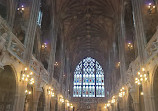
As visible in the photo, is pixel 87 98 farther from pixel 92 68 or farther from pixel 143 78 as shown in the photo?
pixel 143 78

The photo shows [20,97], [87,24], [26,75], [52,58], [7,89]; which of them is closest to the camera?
[20,97]

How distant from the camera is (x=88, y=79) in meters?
43.1

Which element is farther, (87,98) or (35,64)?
(87,98)

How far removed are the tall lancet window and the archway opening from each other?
30.0 metres

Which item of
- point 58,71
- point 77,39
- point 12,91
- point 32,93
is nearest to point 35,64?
point 32,93

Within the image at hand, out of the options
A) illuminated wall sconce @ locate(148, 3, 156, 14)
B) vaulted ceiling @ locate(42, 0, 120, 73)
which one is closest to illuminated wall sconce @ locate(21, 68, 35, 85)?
illuminated wall sconce @ locate(148, 3, 156, 14)

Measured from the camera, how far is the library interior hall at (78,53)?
12398mm

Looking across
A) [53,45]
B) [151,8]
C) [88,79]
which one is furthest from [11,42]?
[88,79]

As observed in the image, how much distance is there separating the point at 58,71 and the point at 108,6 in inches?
509

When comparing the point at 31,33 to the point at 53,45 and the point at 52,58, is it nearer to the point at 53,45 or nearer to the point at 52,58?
the point at 52,58

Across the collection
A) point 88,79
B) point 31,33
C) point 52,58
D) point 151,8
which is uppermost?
point 151,8

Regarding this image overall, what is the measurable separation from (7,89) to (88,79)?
31.4 m

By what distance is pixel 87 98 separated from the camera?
4078 centimetres

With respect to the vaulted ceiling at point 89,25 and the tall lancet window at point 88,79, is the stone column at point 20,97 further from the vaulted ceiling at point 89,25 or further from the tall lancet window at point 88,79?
the tall lancet window at point 88,79
